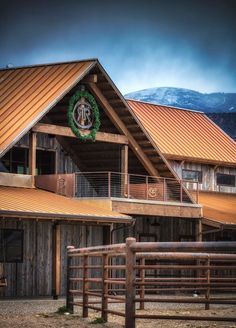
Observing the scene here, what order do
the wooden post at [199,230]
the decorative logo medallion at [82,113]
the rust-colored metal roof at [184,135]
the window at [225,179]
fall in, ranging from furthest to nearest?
1. the window at [225,179]
2. the rust-colored metal roof at [184,135]
3. the wooden post at [199,230]
4. the decorative logo medallion at [82,113]

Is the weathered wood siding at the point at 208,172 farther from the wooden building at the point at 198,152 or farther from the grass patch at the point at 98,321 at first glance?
the grass patch at the point at 98,321

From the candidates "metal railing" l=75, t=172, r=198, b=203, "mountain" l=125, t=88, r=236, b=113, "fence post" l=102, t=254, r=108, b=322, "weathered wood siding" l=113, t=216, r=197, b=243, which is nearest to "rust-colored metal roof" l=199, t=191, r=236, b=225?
"weathered wood siding" l=113, t=216, r=197, b=243

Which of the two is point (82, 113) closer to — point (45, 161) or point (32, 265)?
point (45, 161)

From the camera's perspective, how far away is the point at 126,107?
3719 cm

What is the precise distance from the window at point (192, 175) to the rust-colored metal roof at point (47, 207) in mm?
11126

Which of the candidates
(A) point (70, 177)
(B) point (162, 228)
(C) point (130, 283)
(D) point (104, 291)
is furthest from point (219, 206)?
(C) point (130, 283)

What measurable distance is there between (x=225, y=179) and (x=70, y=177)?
1482 cm

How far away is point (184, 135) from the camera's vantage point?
157ft

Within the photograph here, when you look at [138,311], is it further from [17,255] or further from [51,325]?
[17,255]

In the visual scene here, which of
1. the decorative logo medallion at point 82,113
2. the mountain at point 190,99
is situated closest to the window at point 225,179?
the decorative logo medallion at point 82,113

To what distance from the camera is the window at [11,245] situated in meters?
33.8

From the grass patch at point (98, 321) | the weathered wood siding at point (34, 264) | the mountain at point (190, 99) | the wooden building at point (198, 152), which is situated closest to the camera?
the grass patch at point (98, 321)

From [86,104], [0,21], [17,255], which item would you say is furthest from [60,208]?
[0,21]

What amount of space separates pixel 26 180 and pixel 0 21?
157859mm
